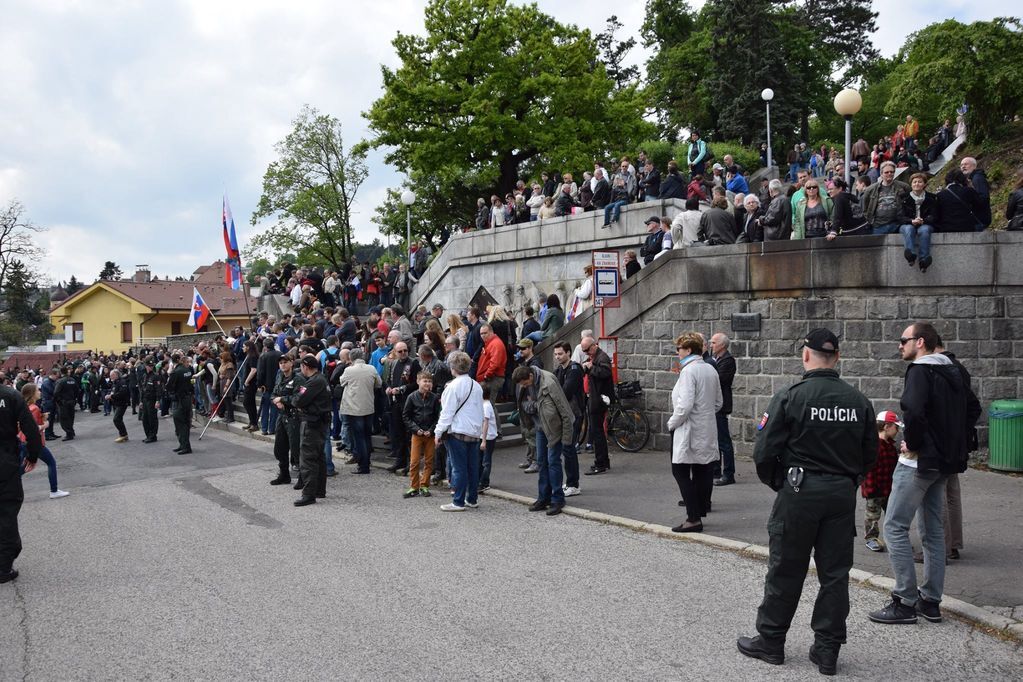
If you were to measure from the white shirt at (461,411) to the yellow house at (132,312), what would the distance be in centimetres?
4479

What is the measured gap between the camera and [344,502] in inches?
396

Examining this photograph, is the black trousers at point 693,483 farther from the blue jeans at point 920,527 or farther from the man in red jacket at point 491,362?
the man in red jacket at point 491,362

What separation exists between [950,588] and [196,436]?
16135 millimetres

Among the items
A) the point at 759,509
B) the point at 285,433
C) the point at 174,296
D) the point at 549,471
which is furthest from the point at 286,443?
the point at 174,296

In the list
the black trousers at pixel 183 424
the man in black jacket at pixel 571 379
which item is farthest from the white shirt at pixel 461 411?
the black trousers at pixel 183 424

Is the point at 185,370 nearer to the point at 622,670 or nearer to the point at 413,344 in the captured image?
the point at 413,344

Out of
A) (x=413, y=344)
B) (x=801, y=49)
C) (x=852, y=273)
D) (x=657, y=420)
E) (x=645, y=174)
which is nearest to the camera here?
(x=852, y=273)

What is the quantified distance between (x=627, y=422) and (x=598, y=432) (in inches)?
57.7

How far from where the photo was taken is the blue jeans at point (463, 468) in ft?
30.8

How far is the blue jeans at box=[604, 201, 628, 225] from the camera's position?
17.8 m

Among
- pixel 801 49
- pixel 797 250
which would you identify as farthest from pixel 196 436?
pixel 801 49

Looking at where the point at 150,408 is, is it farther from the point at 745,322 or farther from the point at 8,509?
the point at 745,322

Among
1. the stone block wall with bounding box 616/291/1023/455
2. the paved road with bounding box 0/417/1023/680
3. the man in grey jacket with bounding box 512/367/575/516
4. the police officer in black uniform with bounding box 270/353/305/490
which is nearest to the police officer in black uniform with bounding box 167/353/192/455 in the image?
the police officer in black uniform with bounding box 270/353/305/490

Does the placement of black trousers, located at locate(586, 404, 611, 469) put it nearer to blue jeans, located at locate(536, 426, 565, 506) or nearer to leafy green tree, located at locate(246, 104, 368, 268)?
blue jeans, located at locate(536, 426, 565, 506)
